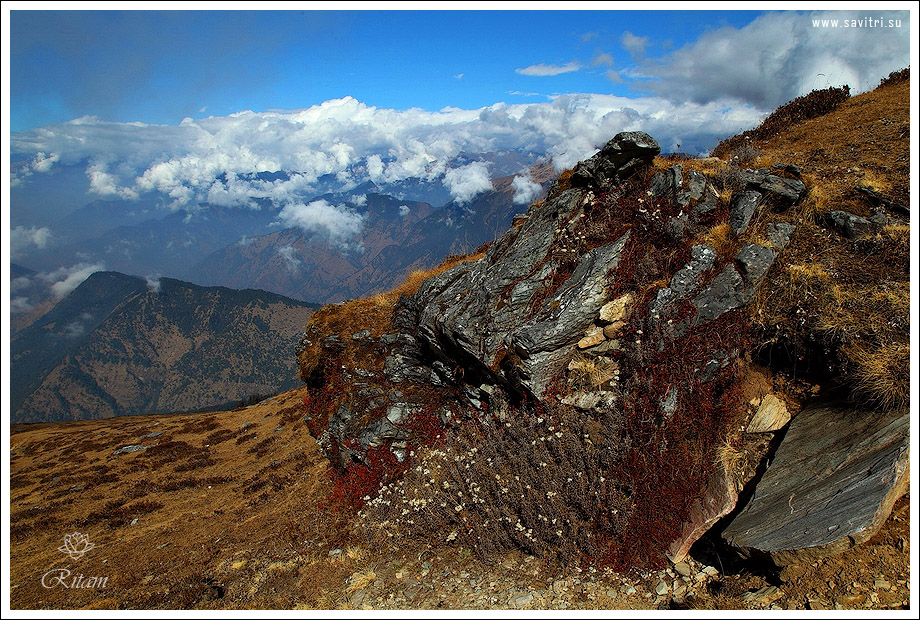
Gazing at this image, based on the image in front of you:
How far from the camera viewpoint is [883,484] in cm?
598

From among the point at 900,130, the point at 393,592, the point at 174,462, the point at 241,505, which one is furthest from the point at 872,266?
the point at 174,462

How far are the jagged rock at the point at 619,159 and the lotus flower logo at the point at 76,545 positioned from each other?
66.4 feet

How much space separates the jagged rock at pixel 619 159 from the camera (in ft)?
39.6

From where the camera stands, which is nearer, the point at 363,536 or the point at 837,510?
the point at 837,510

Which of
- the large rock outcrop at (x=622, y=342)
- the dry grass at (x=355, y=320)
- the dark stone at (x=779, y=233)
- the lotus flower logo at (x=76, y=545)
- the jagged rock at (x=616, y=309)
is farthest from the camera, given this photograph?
the dry grass at (x=355, y=320)

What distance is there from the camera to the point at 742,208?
34.5 ft

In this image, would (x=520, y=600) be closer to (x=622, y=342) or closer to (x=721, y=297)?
(x=622, y=342)

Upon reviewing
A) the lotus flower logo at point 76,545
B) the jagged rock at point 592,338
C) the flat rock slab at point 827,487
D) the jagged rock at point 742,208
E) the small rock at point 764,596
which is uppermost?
the jagged rock at point 742,208

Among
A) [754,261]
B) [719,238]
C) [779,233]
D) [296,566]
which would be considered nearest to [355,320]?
[296,566]

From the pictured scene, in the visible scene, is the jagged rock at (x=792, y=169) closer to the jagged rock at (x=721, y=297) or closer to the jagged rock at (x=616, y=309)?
the jagged rock at (x=721, y=297)

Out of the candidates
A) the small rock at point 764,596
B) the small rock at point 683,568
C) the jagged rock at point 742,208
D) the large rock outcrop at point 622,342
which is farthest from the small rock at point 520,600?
the jagged rock at point 742,208

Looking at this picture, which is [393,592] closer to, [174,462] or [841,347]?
[841,347]

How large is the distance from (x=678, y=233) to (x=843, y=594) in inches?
300

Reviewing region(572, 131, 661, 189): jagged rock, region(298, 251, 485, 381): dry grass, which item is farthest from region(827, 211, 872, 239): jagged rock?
region(298, 251, 485, 381): dry grass
